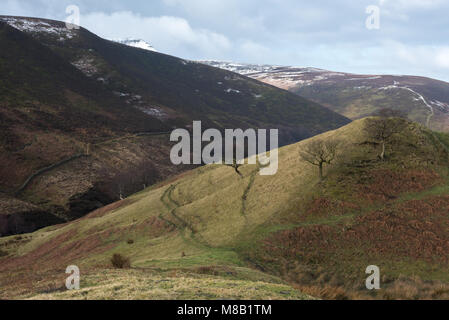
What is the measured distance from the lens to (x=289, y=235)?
122 feet

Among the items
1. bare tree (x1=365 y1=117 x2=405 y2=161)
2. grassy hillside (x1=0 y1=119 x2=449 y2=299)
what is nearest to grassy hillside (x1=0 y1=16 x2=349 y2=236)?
grassy hillside (x1=0 y1=119 x2=449 y2=299)

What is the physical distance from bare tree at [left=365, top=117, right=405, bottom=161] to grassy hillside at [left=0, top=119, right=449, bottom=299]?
0.86 metres

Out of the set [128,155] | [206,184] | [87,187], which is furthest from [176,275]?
[128,155]

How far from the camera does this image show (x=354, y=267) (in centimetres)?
3162

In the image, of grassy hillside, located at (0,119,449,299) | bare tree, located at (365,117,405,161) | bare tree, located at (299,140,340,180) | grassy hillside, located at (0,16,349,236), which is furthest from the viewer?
grassy hillside, located at (0,16,349,236)

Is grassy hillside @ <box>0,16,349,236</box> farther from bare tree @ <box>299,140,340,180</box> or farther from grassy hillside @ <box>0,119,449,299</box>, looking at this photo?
bare tree @ <box>299,140,340,180</box>

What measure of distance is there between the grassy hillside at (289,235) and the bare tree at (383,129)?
0.86 m

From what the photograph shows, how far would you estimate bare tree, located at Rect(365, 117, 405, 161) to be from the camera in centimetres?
4967

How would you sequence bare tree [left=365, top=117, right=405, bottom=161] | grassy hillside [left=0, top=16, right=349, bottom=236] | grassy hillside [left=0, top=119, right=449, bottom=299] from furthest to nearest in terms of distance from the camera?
grassy hillside [left=0, top=16, right=349, bottom=236]
bare tree [left=365, top=117, right=405, bottom=161]
grassy hillside [left=0, top=119, right=449, bottom=299]

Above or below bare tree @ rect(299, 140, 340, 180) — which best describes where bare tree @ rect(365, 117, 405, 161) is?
above

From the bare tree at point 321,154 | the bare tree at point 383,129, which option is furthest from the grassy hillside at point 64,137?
the bare tree at point 383,129

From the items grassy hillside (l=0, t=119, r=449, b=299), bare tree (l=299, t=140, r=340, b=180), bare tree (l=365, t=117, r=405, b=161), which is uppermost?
bare tree (l=365, t=117, r=405, b=161)

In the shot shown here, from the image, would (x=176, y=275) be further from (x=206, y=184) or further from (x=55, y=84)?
(x=55, y=84)

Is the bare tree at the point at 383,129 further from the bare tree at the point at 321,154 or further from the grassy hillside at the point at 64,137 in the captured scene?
the grassy hillside at the point at 64,137
